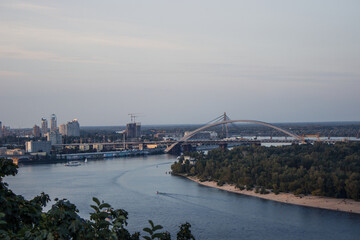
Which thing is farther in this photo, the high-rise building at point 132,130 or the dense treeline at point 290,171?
the high-rise building at point 132,130

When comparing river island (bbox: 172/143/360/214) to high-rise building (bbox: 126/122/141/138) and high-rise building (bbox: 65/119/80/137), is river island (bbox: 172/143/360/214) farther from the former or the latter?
high-rise building (bbox: 65/119/80/137)

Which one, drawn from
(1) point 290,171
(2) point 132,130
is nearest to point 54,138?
(2) point 132,130

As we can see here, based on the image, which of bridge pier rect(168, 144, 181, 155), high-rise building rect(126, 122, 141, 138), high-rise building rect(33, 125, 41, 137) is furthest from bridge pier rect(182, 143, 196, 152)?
high-rise building rect(33, 125, 41, 137)

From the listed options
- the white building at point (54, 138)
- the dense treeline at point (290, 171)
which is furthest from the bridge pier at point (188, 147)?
the white building at point (54, 138)

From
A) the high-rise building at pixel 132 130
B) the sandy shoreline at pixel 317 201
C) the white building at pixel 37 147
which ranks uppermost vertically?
the high-rise building at pixel 132 130

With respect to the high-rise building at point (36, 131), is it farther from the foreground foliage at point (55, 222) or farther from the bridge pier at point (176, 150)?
the foreground foliage at point (55, 222)

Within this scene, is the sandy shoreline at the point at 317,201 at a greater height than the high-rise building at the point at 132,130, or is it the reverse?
the high-rise building at the point at 132,130

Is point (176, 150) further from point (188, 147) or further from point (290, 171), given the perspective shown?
point (290, 171)

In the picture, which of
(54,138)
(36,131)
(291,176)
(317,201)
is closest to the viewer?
(317,201)
